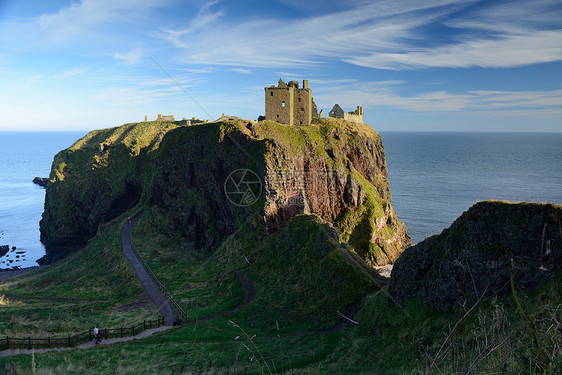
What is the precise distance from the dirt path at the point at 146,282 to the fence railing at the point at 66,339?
141 inches

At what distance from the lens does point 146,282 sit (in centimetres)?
5122

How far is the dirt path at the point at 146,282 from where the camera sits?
38.1 meters

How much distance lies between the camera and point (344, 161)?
6806 centimetres

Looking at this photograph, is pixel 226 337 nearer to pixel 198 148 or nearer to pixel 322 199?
pixel 322 199

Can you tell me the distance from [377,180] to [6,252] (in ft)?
339

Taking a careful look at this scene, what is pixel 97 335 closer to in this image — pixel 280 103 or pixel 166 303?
pixel 166 303

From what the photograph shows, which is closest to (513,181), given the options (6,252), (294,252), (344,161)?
(344,161)

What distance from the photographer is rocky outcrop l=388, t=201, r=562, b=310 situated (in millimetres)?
18562

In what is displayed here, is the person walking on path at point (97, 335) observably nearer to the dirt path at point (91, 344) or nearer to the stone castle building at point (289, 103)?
the dirt path at point (91, 344)

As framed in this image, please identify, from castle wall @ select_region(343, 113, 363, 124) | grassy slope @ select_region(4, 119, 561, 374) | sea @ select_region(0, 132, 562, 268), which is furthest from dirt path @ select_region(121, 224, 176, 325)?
castle wall @ select_region(343, 113, 363, 124)

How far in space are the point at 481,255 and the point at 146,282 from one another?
43850 mm

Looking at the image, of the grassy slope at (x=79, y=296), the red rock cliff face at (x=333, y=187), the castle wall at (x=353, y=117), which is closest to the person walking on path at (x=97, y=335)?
the grassy slope at (x=79, y=296)

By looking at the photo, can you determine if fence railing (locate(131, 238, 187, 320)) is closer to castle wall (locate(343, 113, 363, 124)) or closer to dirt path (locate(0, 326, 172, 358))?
dirt path (locate(0, 326, 172, 358))

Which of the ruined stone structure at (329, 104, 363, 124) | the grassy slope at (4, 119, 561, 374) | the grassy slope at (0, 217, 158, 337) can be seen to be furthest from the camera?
the ruined stone structure at (329, 104, 363, 124)
